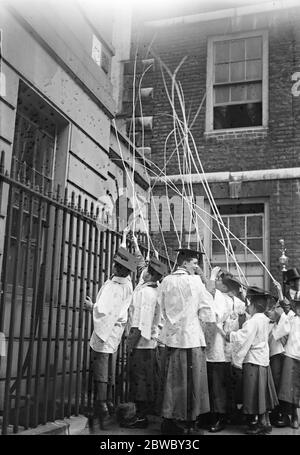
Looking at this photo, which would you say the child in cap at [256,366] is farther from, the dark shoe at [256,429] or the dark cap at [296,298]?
the dark cap at [296,298]

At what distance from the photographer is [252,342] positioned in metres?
5.34

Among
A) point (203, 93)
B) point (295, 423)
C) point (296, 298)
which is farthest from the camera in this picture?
point (203, 93)

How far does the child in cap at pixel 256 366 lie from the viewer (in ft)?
17.1

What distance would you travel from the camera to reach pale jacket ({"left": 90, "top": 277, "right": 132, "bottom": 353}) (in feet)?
16.6

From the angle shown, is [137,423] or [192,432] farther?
[137,423]

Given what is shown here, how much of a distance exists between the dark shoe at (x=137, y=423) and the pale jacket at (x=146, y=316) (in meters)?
0.69

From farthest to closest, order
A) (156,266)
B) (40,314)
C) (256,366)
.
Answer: (156,266) → (256,366) → (40,314)

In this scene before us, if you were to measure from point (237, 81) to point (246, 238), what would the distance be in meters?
3.02

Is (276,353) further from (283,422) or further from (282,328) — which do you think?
(283,422)

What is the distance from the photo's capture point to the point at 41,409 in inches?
186

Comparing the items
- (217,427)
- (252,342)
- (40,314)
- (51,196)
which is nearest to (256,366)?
(252,342)

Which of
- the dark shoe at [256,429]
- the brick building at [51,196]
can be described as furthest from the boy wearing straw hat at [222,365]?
the brick building at [51,196]

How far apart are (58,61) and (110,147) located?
7.28 feet

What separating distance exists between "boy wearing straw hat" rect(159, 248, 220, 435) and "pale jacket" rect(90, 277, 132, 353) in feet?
1.26
